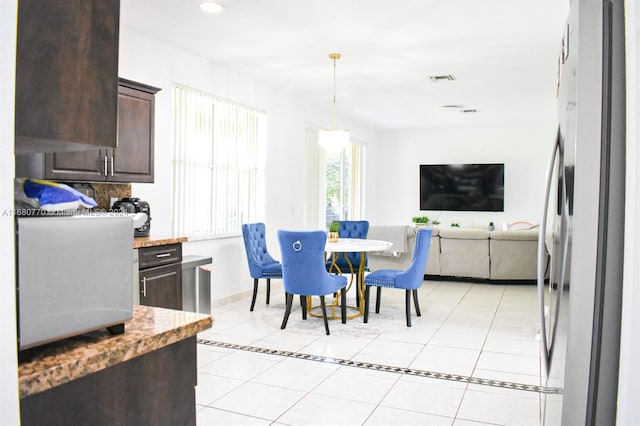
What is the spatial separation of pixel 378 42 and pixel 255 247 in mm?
2433

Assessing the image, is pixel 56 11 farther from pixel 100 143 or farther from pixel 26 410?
pixel 26 410

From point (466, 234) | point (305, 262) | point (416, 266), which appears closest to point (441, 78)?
point (466, 234)

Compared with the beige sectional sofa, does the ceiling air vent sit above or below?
above

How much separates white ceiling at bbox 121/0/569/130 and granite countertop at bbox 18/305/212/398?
3.01 m

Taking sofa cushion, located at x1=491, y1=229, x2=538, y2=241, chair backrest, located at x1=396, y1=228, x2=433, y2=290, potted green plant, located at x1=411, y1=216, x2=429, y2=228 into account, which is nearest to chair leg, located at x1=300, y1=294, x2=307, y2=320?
chair backrest, located at x1=396, y1=228, x2=433, y2=290

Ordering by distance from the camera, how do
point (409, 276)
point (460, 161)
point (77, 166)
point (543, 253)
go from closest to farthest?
point (543, 253), point (77, 166), point (409, 276), point (460, 161)

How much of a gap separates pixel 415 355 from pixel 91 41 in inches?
129

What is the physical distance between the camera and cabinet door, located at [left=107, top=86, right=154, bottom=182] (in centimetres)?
389

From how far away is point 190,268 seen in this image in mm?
4520

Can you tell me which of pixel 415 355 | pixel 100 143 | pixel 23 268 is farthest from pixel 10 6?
pixel 415 355

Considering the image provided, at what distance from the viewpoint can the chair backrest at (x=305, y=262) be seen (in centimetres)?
414

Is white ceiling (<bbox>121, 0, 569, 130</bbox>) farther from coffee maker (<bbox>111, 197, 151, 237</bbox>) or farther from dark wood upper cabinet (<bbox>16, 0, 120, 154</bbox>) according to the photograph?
dark wood upper cabinet (<bbox>16, 0, 120, 154</bbox>)

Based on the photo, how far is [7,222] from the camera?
82 cm

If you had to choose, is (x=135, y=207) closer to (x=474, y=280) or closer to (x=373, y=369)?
(x=373, y=369)
